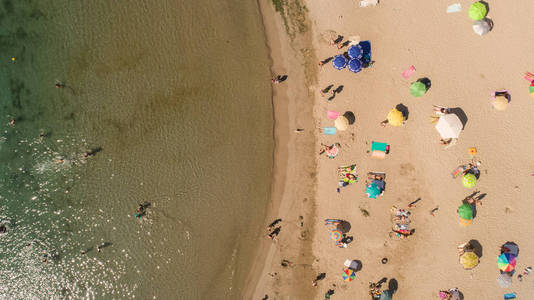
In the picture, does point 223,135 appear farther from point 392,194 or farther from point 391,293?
point 391,293

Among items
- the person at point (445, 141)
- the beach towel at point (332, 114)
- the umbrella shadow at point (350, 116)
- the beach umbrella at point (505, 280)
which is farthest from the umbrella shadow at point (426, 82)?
the beach umbrella at point (505, 280)

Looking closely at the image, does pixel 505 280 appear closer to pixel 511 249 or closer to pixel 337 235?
pixel 511 249

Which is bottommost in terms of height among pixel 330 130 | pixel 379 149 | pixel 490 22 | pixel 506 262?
pixel 506 262

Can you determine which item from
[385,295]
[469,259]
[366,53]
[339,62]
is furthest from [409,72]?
[385,295]

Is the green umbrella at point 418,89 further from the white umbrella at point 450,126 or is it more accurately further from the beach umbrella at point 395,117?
the white umbrella at point 450,126

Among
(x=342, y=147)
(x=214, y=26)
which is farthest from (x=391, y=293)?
(x=214, y=26)

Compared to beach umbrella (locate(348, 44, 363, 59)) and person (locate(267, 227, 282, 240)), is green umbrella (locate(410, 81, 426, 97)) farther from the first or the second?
person (locate(267, 227, 282, 240))
